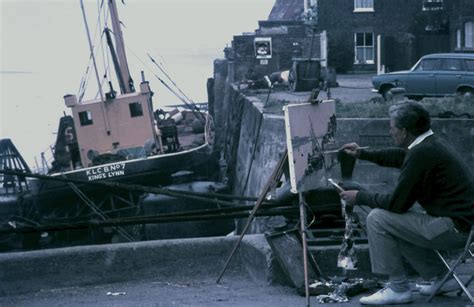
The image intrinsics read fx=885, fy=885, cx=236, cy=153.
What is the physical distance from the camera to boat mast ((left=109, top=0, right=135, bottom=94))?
3109 cm

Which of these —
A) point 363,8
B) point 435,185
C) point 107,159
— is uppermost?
point 435,185

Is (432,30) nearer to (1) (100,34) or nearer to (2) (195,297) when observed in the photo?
(1) (100,34)

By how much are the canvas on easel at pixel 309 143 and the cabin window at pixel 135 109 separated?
779 inches

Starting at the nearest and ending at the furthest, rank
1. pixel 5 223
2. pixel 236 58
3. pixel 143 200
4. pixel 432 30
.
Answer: pixel 143 200 < pixel 5 223 < pixel 236 58 < pixel 432 30

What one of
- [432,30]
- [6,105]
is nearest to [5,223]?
[432,30]

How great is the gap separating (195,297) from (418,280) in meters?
1.91

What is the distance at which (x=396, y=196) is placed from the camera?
640 centimetres

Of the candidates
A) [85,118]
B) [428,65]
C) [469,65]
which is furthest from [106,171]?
[469,65]

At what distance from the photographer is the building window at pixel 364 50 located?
44.5m

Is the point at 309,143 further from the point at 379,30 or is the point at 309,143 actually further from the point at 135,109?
the point at 379,30

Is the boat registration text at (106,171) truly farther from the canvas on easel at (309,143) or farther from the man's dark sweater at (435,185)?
the man's dark sweater at (435,185)

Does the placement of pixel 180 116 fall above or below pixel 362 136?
below

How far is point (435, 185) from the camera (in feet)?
20.9

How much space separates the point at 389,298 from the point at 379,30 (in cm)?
3926
